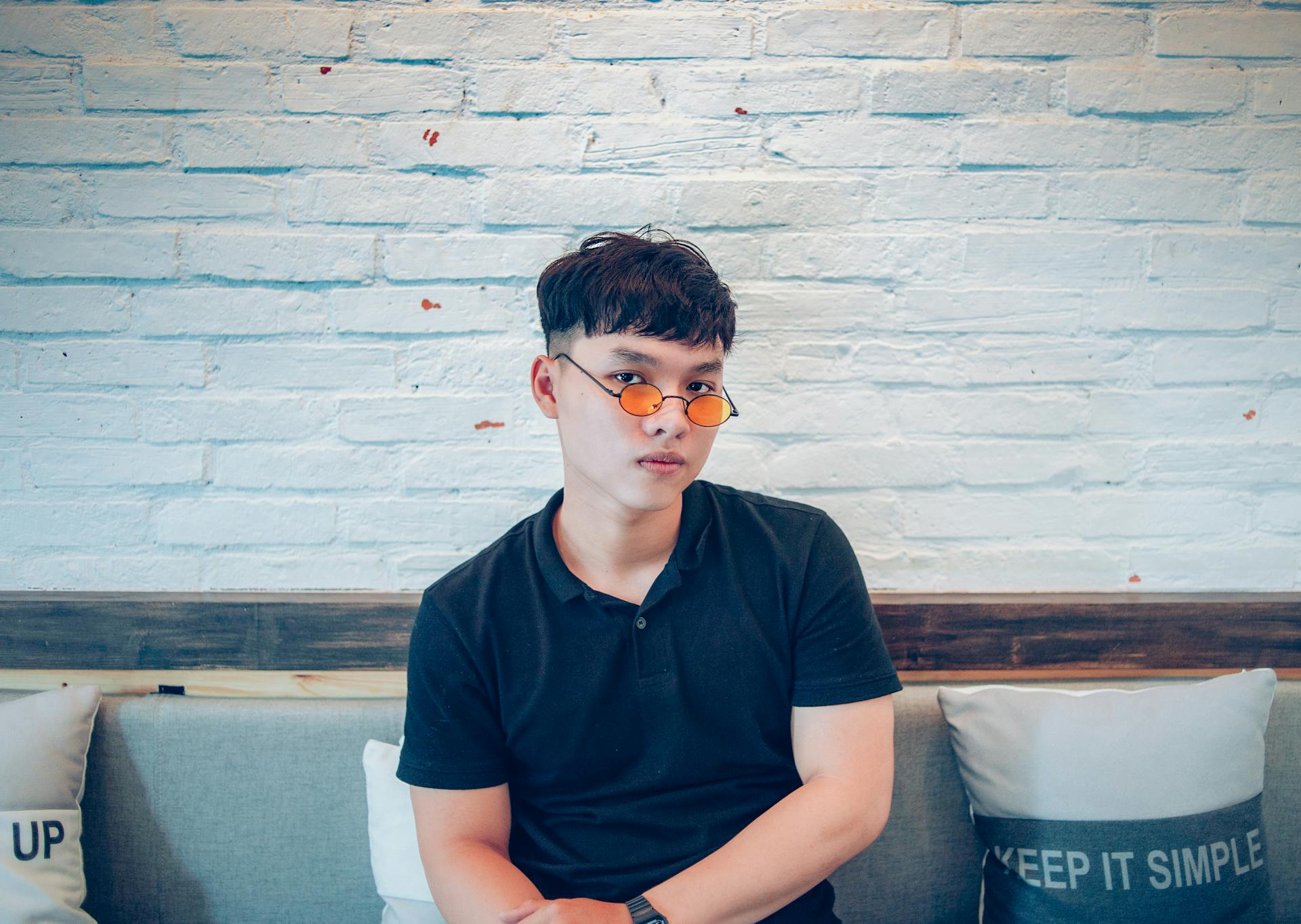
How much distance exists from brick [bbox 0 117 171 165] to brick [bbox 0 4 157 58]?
111 millimetres

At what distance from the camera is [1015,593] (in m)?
1.53

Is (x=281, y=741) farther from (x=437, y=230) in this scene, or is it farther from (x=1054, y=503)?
(x=1054, y=503)

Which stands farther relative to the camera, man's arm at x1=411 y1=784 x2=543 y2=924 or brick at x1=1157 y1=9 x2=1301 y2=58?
brick at x1=1157 y1=9 x2=1301 y2=58

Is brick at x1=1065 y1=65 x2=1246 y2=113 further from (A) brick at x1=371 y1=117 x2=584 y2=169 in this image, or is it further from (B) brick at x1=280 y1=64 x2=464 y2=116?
(B) brick at x1=280 y1=64 x2=464 y2=116

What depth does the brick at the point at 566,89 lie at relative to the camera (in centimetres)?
139

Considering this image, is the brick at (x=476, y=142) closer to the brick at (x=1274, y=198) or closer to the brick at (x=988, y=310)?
the brick at (x=988, y=310)

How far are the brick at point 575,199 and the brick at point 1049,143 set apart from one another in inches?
21.4

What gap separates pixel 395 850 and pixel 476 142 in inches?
46.5

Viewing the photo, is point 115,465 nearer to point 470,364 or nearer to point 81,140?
point 81,140

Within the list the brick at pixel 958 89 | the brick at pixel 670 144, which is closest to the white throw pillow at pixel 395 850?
the brick at pixel 670 144

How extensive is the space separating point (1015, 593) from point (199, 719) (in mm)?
1486

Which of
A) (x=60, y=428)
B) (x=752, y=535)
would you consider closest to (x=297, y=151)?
(x=60, y=428)

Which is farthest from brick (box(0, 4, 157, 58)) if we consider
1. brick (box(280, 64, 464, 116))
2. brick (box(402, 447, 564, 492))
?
brick (box(402, 447, 564, 492))

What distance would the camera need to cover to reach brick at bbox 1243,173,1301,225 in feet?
4.76
